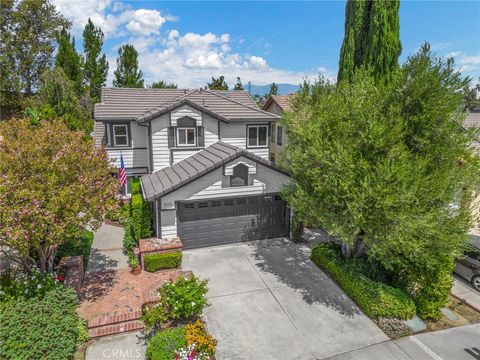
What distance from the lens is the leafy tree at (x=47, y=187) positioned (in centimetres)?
760

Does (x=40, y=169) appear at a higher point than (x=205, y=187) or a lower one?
higher

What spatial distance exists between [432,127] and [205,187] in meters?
8.76

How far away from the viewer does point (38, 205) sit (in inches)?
306

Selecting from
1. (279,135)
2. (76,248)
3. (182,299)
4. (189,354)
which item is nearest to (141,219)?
(76,248)

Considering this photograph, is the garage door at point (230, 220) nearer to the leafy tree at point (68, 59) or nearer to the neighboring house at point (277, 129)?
the neighboring house at point (277, 129)

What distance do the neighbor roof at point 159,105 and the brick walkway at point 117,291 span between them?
7.97 metres

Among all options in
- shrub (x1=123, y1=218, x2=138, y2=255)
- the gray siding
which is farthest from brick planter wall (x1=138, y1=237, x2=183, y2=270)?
shrub (x1=123, y1=218, x2=138, y2=255)

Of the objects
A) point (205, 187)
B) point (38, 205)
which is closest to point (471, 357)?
point (205, 187)

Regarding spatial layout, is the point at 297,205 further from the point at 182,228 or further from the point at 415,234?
the point at 182,228

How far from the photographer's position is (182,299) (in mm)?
8484

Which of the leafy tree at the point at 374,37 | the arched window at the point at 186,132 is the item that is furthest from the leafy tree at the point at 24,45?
the leafy tree at the point at 374,37

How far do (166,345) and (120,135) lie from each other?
44.9ft

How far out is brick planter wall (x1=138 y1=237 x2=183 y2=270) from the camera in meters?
12.2

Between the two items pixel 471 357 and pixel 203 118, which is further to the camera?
pixel 203 118
